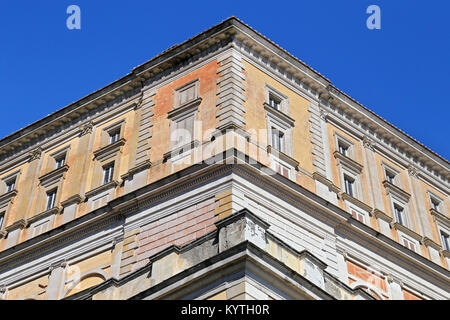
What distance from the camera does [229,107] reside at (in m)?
32.8

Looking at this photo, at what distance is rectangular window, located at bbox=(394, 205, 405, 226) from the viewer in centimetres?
3770

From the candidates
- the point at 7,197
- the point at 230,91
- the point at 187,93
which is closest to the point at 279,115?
the point at 230,91

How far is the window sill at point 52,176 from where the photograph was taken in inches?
1489

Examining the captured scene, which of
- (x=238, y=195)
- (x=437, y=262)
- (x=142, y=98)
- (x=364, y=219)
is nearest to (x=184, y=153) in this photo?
(x=238, y=195)

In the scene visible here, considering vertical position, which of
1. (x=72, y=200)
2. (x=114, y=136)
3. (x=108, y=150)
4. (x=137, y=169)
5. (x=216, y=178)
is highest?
(x=114, y=136)

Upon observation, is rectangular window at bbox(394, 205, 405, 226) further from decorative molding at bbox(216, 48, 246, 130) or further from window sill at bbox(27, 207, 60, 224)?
window sill at bbox(27, 207, 60, 224)

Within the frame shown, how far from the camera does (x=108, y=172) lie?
118ft

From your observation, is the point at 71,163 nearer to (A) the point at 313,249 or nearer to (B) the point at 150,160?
(B) the point at 150,160

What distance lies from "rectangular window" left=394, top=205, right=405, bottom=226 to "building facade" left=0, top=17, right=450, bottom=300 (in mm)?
105

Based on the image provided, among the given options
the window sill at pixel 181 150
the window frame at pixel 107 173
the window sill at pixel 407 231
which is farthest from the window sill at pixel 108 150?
the window sill at pixel 407 231

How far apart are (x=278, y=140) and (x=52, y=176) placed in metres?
11.5

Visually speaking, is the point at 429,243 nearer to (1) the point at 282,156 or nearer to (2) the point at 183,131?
(1) the point at 282,156

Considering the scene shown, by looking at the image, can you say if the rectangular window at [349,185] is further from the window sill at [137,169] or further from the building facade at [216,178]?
the window sill at [137,169]
